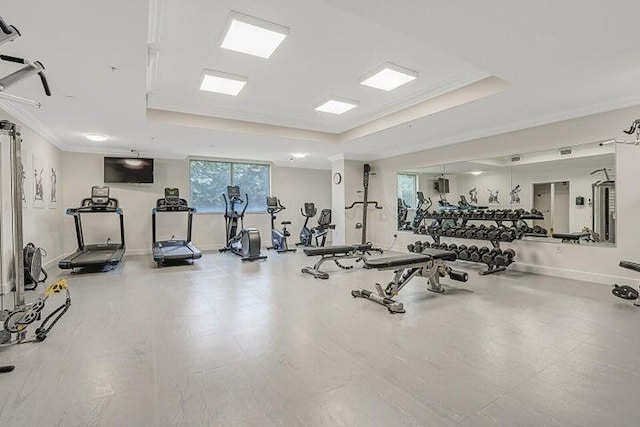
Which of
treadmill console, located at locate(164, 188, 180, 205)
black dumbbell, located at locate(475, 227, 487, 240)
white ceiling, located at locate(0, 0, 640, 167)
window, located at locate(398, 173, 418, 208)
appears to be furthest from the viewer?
window, located at locate(398, 173, 418, 208)

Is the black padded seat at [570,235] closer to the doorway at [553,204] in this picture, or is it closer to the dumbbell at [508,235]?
the doorway at [553,204]

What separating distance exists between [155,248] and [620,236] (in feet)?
25.5

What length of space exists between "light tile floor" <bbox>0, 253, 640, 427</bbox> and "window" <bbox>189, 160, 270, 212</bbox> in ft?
16.1

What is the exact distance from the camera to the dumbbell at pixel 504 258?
16.3 ft

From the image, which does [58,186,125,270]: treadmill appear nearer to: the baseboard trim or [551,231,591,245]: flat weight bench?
the baseboard trim

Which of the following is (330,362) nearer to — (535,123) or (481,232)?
(481,232)

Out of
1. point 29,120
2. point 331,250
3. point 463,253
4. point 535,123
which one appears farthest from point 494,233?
point 29,120

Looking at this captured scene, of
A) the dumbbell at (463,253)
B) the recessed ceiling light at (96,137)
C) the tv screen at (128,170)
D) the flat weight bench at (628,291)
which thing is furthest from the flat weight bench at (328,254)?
the tv screen at (128,170)

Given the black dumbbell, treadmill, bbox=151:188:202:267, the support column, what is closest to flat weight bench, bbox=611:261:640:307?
the black dumbbell

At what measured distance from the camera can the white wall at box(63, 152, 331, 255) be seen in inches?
281

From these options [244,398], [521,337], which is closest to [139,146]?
[244,398]

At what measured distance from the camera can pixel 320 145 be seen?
7.19 meters

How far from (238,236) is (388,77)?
5.12 m

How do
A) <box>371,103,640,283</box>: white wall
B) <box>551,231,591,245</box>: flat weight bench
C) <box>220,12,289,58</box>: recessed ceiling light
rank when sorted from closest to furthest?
1. <box>220,12,289,58</box>: recessed ceiling light
2. <box>371,103,640,283</box>: white wall
3. <box>551,231,591,245</box>: flat weight bench
